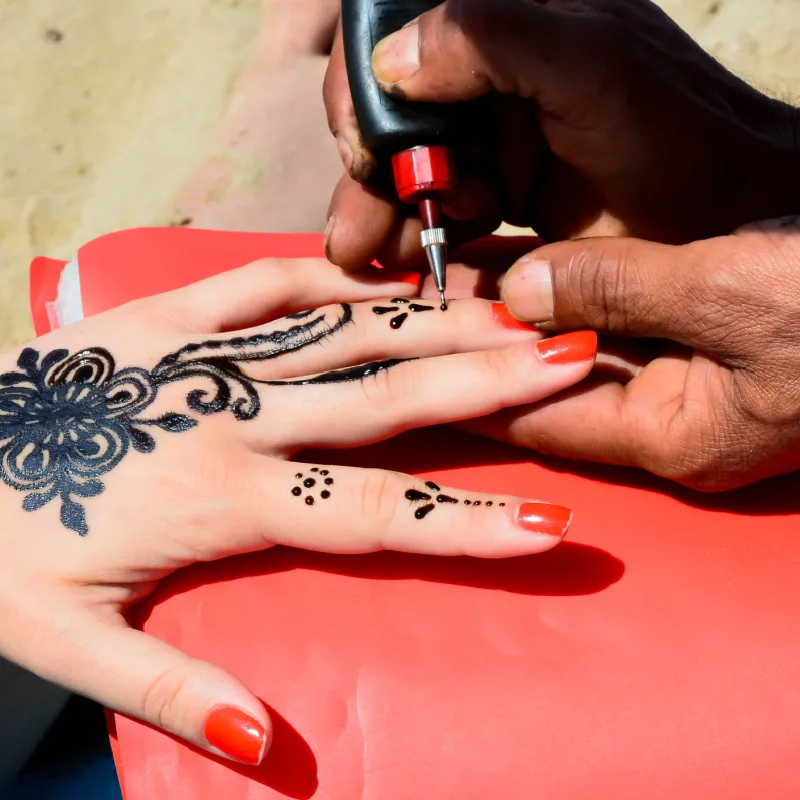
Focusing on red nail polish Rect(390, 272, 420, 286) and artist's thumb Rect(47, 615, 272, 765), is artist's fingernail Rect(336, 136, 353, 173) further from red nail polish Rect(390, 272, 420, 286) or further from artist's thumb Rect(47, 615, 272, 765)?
artist's thumb Rect(47, 615, 272, 765)

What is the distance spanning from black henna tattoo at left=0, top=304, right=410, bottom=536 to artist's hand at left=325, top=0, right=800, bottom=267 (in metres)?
0.25

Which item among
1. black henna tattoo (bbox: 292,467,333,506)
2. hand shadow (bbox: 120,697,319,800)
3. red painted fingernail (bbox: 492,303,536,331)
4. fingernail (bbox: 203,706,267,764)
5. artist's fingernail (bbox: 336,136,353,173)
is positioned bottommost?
hand shadow (bbox: 120,697,319,800)

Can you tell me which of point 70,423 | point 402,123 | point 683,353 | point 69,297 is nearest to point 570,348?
point 683,353

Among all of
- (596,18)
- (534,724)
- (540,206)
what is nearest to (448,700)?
(534,724)

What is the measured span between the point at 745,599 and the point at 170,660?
0.97 m

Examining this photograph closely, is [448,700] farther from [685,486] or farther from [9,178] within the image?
[9,178]

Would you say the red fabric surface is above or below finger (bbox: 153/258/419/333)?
below

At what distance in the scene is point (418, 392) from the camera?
1.43 metres

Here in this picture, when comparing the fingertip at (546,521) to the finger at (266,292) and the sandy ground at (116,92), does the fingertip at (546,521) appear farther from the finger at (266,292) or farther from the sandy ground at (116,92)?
the sandy ground at (116,92)

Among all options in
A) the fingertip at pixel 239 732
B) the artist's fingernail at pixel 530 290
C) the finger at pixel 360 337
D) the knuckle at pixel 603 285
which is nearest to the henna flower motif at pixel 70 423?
the finger at pixel 360 337

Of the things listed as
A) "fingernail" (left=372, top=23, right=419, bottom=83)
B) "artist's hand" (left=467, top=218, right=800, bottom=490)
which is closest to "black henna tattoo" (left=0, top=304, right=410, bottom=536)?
"artist's hand" (left=467, top=218, right=800, bottom=490)

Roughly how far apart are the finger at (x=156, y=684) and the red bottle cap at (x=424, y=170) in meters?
0.86

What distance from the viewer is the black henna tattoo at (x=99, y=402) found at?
1386 millimetres

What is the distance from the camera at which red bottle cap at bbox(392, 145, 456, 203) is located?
52.1 inches
